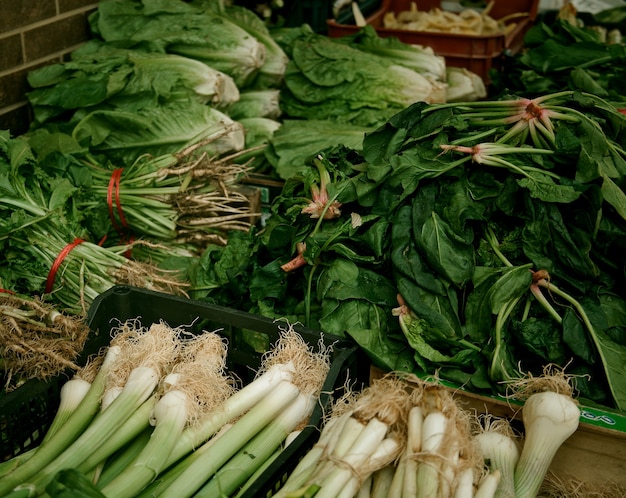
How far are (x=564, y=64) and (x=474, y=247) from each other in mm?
2512

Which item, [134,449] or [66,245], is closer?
[134,449]

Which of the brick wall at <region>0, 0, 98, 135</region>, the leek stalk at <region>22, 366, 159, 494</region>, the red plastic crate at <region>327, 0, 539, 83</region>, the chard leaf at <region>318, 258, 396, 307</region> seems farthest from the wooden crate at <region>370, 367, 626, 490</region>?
the red plastic crate at <region>327, 0, 539, 83</region>

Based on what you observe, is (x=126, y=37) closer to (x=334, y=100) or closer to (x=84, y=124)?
(x=84, y=124)

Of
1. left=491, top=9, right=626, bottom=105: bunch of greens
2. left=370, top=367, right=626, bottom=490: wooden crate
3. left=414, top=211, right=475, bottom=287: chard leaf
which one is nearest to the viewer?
left=370, top=367, right=626, bottom=490: wooden crate

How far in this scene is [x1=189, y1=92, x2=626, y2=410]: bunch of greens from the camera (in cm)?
231

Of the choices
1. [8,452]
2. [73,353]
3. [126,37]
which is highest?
[126,37]

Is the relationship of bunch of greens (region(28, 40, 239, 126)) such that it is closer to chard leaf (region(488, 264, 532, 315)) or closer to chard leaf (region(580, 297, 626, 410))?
chard leaf (region(488, 264, 532, 315))

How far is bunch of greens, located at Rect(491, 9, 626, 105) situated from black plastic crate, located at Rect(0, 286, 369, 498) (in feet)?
7.74

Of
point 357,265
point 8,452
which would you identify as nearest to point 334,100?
point 357,265

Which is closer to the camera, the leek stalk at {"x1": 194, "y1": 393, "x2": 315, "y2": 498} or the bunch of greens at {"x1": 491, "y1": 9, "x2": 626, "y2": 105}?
the leek stalk at {"x1": 194, "y1": 393, "x2": 315, "y2": 498}

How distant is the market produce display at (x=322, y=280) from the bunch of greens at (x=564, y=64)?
0.50 metres

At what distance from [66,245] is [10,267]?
0.24 m

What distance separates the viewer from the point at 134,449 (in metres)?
2.07

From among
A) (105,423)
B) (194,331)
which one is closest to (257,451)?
(105,423)
